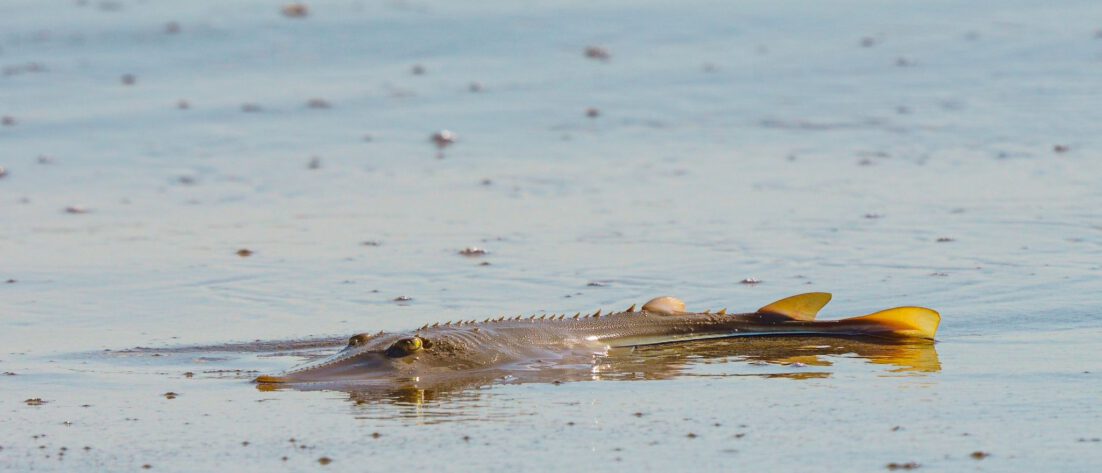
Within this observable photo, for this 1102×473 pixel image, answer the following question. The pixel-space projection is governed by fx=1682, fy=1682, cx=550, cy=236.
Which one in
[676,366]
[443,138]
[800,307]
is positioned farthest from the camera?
[443,138]

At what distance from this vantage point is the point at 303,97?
13430 millimetres

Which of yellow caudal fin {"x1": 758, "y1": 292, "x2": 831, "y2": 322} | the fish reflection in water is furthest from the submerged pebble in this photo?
the fish reflection in water

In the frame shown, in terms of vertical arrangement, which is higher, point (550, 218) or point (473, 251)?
point (550, 218)

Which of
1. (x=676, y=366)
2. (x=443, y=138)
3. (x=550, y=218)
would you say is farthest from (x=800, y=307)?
(x=443, y=138)

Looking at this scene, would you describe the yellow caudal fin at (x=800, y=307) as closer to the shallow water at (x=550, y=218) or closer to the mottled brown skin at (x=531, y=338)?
the mottled brown skin at (x=531, y=338)

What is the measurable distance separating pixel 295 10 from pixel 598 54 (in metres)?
3.59

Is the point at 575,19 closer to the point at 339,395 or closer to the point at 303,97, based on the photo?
the point at 303,97

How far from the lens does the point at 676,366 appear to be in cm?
Result: 590

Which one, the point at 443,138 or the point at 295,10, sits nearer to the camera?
the point at 443,138

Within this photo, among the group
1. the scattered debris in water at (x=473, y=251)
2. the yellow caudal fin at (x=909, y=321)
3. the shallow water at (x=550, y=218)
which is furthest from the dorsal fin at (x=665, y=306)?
the scattered debris in water at (x=473, y=251)

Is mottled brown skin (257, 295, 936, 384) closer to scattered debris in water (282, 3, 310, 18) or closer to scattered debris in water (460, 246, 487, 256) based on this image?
scattered debris in water (460, 246, 487, 256)

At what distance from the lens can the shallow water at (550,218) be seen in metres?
4.98

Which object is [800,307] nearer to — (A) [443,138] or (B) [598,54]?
(A) [443,138]

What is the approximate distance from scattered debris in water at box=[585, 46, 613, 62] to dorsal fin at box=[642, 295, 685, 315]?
27.5 feet
